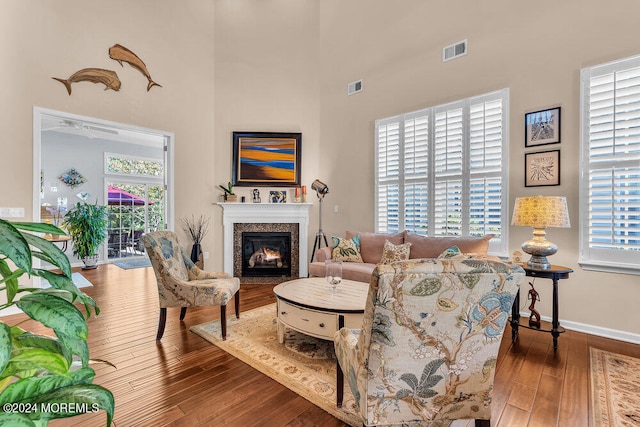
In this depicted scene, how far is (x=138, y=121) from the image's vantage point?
4.55 m

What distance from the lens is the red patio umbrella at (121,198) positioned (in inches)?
287

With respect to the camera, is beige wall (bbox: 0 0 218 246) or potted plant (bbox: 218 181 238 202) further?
potted plant (bbox: 218 181 238 202)

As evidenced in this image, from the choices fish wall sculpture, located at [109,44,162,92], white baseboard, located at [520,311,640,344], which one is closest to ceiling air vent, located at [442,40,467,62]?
white baseboard, located at [520,311,640,344]

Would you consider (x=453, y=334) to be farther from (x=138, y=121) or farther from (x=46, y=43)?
(x=46, y=43)

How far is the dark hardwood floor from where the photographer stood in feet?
5.73

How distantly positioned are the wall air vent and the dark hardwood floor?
4.11 m

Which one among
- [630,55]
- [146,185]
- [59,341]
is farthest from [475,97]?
[146,185]

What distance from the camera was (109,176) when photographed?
724cm

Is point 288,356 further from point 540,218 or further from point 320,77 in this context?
point 320,77

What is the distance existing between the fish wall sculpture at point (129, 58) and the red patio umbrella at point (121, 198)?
3.90m

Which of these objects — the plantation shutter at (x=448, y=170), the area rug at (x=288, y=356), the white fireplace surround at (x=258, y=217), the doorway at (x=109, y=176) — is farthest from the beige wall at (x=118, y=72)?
the plantation shutter at (x=448, y=170)

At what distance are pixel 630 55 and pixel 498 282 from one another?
3250 mm

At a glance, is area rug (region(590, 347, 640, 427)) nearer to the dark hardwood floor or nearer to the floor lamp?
the dark hardwood floor

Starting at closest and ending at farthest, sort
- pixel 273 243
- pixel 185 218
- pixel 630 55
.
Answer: pixel 630 55 → pixel 185 218 → pixel 273 243
